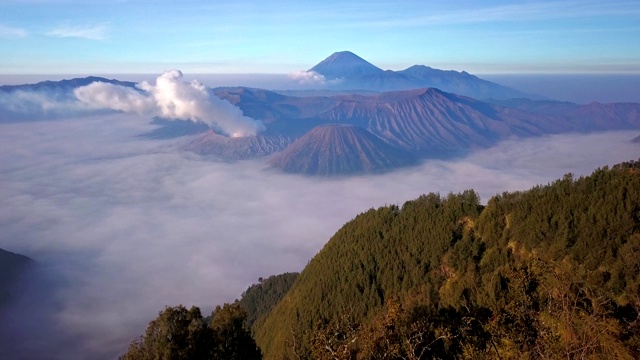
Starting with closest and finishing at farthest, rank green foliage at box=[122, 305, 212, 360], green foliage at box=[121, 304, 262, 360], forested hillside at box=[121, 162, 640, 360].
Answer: forested hillside at box=[121, 162, 640, 360] → green foliage at box=[122, 305, 212, 360] → green foliage at box=[121, 304, 262, 360]

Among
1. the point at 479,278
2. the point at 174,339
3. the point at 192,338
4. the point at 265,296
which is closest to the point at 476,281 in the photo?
the point at 479,278

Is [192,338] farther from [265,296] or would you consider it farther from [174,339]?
[265,296]

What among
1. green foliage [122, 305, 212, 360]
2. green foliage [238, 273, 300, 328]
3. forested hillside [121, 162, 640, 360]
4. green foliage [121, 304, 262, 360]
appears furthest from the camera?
green foliage [238, 273, 300, 328]

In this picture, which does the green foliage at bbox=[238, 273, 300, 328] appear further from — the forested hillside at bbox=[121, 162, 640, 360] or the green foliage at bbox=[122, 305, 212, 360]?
the green foliage at bbox=[122, 305, 212, 360]

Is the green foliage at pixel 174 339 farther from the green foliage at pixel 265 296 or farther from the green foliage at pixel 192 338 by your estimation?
the green foliage at pixel 265 296

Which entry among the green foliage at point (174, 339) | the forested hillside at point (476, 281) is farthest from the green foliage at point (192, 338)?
the forested hillside at point (476, 281)

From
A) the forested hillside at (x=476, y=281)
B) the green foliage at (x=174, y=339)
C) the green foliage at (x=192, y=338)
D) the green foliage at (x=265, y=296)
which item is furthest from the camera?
the green foliage at (x=265, y=296)

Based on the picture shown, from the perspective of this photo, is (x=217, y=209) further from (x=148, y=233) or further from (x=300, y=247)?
(x=300, y=247)

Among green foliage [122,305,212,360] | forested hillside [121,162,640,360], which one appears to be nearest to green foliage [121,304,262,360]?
green foliage [122,305,212,360]
